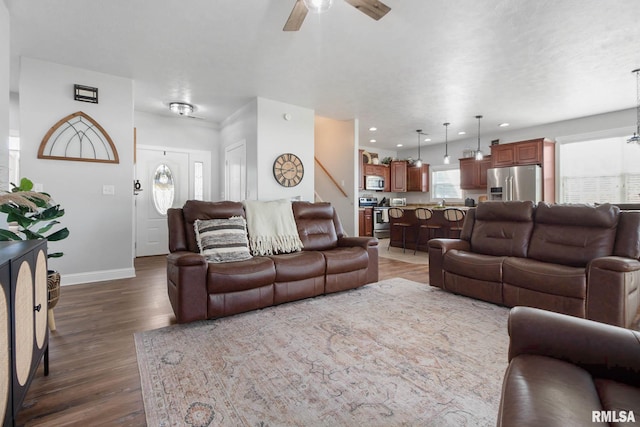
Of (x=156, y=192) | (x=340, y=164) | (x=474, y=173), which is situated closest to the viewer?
(x=156, y=192)

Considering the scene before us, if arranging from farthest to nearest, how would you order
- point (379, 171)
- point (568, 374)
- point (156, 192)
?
point (379, 171) → point (156, 192) → point (568, 374)

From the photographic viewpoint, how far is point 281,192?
536 cm

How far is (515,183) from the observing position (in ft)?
21.6

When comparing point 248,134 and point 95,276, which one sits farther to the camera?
point 248,134

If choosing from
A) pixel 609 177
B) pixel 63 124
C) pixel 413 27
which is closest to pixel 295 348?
pixel 413 27

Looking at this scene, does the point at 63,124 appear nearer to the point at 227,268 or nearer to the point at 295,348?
the point at 227,268

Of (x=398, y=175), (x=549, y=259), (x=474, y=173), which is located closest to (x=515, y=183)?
(x=474, y=173)

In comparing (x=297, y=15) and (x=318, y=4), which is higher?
(x=297, y=15)

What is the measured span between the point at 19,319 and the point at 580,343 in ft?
6.90

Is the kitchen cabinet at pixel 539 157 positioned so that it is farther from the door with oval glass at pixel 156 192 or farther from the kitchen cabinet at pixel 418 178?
the door with oval glass at pixel 156 192

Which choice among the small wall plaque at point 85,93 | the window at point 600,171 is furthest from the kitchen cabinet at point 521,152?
the small wall plaque at point 85,93

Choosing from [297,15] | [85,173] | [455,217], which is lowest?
[455,217]

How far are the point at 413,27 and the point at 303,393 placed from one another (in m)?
3.22

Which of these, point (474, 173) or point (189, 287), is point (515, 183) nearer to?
point (474, 173)
